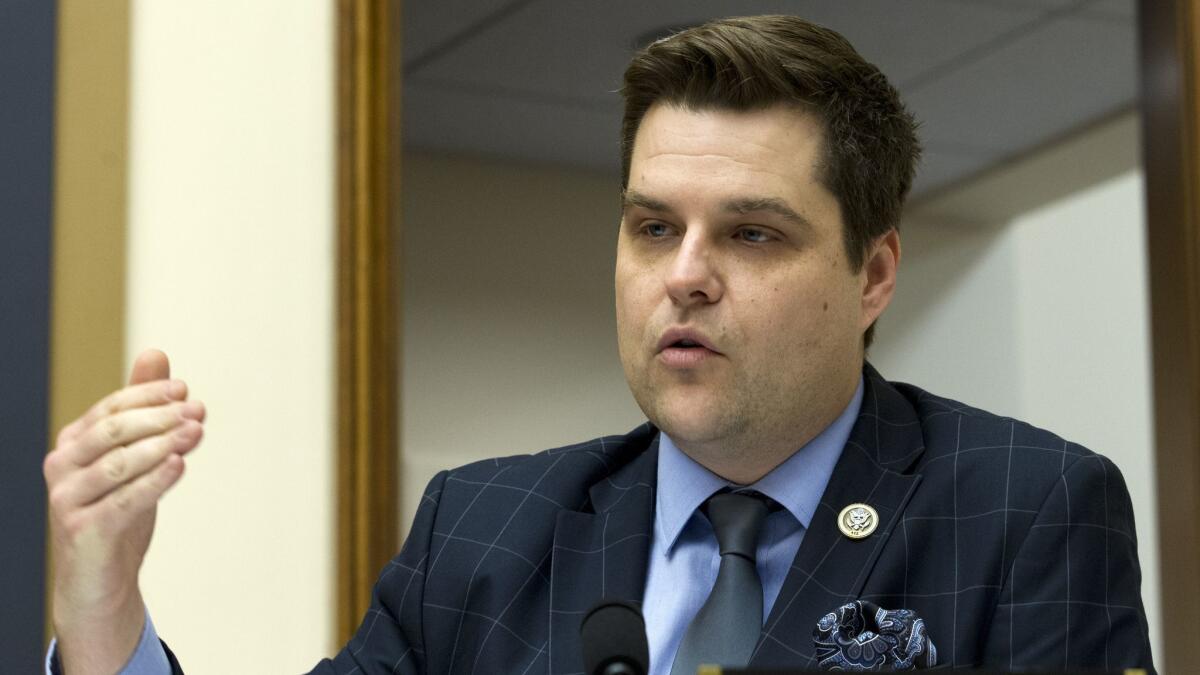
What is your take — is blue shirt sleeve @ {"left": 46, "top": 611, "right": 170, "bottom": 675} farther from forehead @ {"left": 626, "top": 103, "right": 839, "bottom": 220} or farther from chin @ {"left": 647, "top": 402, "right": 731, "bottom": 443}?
forehead @ {"left": 626, "top": 103, "right": 839, "bottom": 220}

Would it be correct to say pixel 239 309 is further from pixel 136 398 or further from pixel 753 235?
pixel 136 398

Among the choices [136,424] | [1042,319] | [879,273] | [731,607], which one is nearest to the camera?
[136,424]

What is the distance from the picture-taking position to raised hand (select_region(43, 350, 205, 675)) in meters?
1.27

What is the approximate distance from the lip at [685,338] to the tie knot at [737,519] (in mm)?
166

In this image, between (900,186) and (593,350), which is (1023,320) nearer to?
(593,350)

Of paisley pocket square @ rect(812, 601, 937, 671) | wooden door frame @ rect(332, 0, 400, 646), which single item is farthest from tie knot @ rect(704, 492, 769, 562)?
wooden door frame @ rect(332, 0, 400, 646)

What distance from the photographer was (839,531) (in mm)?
1608

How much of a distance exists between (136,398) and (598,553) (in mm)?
592

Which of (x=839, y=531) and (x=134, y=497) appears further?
(x=839, y=531)

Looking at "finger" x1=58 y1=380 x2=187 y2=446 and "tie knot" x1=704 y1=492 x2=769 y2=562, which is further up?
"finger" x1=58 y1=380 x2=187 y2=446

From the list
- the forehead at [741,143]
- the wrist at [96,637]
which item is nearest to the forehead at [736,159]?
the forehead at [741,143]

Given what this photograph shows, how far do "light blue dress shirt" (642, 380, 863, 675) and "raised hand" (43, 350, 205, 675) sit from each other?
52cm

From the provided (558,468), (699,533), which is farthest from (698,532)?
(558,468)

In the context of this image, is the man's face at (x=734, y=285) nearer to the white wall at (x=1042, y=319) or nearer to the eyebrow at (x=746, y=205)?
the eyebrow at (x=746, y=205)
